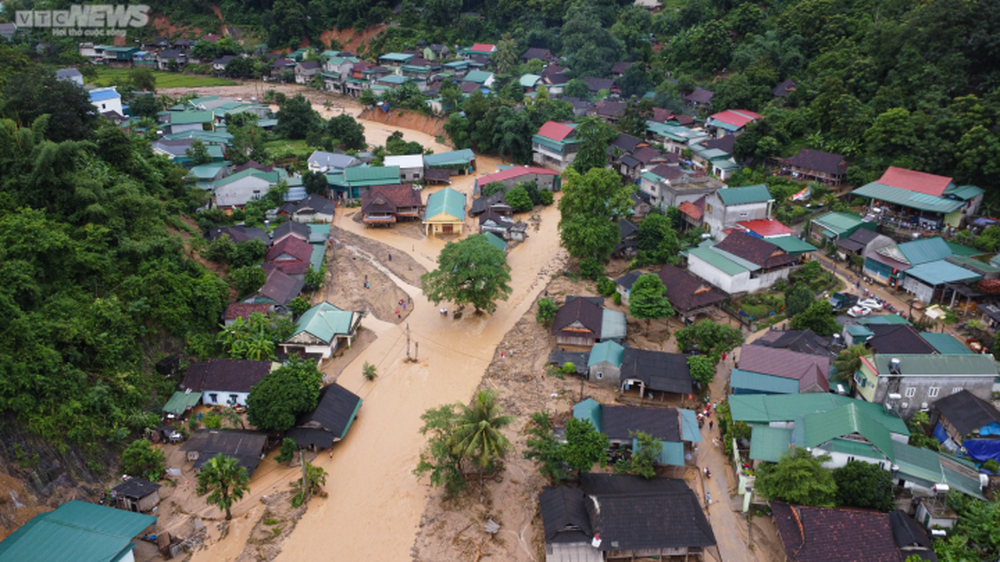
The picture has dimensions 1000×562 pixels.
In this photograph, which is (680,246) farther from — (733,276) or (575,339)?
(575,339)

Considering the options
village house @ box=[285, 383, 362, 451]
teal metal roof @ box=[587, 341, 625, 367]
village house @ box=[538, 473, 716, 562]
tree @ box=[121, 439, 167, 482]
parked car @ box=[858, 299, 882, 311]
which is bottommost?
tree @ box=[121, 439, 167, 482]

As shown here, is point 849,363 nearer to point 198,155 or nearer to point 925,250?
point 925,250

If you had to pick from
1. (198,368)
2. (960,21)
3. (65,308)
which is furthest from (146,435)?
(960,21)

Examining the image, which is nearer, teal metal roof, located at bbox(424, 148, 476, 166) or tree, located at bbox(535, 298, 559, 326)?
tree, located at bbox(535, 298, 559, 326)

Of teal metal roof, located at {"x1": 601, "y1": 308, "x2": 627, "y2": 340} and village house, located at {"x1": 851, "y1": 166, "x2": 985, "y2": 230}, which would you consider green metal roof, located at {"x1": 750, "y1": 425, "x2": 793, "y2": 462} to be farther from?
village house, located at {"x1": 851, "y1": 166, "x2": 985, "y2": 230}

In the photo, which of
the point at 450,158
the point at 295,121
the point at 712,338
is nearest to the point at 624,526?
the point at 712,338

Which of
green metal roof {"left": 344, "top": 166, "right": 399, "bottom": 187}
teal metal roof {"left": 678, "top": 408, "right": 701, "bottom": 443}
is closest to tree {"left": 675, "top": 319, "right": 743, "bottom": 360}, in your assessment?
teal metal roof {"left": 678, "top": 408, "right": 701, "bottom": 443}
